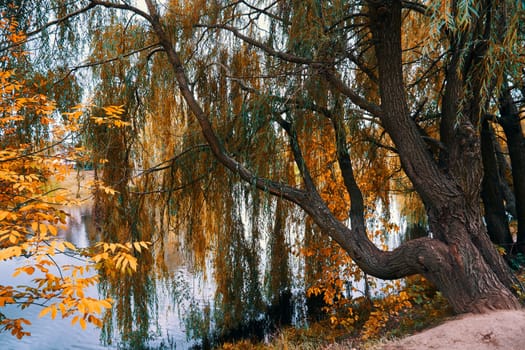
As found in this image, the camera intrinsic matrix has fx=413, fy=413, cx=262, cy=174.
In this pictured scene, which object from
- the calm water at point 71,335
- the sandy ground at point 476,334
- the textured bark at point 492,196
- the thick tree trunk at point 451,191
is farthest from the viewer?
the calm water at point 71,335

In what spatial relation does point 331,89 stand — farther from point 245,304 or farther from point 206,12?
point 245,304

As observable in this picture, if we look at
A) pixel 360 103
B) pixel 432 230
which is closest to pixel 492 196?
pixel 432 230

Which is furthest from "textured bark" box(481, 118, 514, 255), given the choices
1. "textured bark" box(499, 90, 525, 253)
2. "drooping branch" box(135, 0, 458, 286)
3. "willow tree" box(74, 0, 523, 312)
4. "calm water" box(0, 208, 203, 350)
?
"calm water" box(0, 208, 203, 350)

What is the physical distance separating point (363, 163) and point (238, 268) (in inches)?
73.3

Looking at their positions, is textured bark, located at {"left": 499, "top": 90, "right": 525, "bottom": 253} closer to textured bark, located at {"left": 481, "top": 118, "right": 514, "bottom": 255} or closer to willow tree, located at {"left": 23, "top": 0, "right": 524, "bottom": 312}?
textured bark, located at {"left": 481, "top": 118, "right": 514, "bottom": 255}

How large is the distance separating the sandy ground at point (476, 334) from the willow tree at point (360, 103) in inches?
7.4

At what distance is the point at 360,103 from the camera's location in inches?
132

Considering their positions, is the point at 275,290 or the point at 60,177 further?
the point at 275,290

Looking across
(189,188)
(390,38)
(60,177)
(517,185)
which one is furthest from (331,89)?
(517,185)

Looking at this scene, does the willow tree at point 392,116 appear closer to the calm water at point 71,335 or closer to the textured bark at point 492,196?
the textured bark at point 492,196

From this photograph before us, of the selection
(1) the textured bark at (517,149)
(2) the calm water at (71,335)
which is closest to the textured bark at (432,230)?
(1) the textured bark at (517,149)

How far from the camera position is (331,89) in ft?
12.0

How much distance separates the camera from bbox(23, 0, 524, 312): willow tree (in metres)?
2.99

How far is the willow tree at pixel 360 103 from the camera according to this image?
2.99 meters
